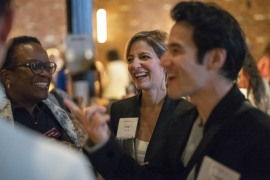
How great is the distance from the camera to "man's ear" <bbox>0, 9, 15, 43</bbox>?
649 mm

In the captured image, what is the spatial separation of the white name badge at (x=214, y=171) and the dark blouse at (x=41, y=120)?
0.85m

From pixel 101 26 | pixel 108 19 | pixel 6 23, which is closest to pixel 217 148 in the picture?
pixel 6 23

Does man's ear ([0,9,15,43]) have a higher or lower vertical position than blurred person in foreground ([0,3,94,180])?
higher

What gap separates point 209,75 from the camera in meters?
1.46

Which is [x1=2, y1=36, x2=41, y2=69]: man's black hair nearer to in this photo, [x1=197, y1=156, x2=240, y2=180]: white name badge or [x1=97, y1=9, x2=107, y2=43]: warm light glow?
[x1=197, y1=156, x2=240, y2=180]: white name badge

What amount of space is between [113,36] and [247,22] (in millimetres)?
2748

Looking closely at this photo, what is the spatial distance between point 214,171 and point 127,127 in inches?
40.6

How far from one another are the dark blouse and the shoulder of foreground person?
1.41 meters

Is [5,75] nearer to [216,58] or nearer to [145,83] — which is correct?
[145,83]

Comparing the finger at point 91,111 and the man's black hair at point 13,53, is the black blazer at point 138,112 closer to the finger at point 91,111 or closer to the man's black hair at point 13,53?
the man's black hair at point 13,53

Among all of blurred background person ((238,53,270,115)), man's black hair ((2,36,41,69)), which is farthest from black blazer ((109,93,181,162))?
blurred background person ((238,53,270,115))

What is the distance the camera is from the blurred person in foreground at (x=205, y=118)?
1.32m

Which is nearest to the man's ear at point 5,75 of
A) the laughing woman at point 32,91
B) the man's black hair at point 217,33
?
the laughing woman at point 32,91

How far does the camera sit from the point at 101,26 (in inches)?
370
